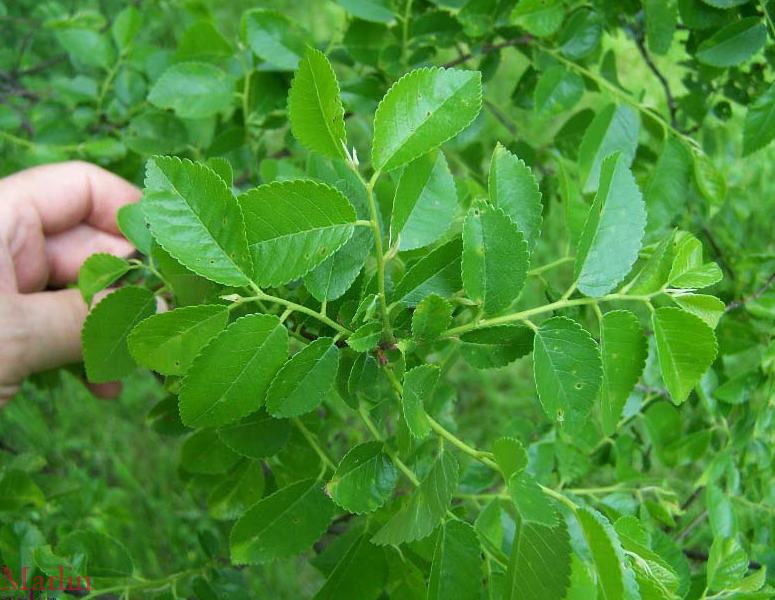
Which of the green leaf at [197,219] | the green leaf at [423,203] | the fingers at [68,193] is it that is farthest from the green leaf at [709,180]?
the fingers at [68,193]

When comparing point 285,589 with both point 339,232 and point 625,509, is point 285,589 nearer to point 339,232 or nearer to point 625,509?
point 625,509

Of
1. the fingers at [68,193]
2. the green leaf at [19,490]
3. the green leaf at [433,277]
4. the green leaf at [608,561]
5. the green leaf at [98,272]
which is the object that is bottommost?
the green leaf at [19,490]

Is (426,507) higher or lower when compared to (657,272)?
lower

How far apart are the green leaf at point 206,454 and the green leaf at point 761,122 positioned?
82 centimetres

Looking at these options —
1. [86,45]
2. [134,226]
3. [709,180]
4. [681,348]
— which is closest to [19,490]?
[134,226]

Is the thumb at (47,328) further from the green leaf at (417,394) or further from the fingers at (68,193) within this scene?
the green leaf at (417,394)

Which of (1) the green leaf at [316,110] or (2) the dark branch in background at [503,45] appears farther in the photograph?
(2) the dark branch in background at [503,45]

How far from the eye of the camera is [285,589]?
2000 mm

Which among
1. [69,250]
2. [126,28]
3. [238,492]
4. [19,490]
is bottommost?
[19,490]

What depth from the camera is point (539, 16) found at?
100cm

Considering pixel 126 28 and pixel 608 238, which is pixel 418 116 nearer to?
pixel 608 238

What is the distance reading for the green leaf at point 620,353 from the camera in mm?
674

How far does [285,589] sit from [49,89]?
4.57ft

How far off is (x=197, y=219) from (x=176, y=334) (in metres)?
0.12
